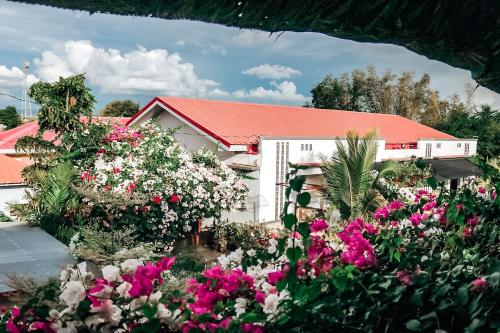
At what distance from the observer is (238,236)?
11227 mm

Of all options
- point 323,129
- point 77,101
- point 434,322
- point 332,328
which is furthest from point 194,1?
point 323,129

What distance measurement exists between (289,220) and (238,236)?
9.98 m

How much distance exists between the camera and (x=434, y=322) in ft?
4.50

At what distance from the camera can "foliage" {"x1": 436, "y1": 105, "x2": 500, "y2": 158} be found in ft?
85.8

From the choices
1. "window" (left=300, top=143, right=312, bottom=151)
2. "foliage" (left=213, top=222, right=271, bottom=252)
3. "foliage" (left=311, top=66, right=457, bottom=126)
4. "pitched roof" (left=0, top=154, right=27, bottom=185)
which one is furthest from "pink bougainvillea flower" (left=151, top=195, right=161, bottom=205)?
"foliage" (left=311, top=66, right=457, bottom=126)

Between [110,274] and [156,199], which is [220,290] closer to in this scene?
[110,274]

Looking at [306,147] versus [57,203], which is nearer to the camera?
[57,203]

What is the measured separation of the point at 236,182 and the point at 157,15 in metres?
10.1

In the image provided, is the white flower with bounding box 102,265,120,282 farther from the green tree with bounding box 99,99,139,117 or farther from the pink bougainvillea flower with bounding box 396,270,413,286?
the green tree with bounding box 99,99,139,117

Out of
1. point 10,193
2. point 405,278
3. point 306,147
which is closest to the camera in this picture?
point 405,278

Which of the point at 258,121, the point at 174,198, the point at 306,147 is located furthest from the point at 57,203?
the point at 258,121

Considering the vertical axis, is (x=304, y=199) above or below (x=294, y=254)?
above

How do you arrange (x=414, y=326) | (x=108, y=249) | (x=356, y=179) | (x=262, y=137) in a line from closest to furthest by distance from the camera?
(x=414, y=326)
(x=108, y=249)
(x=356, y=179)
(x=262, y=137)

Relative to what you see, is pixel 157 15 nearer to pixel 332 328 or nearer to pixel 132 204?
pixel 332 328
